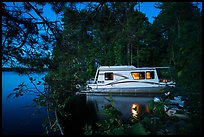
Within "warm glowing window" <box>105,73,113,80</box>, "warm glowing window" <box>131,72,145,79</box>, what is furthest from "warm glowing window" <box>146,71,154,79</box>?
"warm glowing window" <box>105,73,113,80</box>

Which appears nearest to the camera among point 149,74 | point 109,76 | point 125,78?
point 125,78

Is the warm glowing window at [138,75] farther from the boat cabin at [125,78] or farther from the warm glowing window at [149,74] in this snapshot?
the warm glowing window at [149,74]

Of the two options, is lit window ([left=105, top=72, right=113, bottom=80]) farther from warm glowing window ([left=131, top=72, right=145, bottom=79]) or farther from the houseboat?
warm glowing window ([left=131, top=72, right=145, bottom=79])

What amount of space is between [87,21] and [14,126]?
26.5 feet

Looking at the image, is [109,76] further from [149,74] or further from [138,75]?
[149,74]

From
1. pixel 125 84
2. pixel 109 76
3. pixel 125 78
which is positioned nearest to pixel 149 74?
pixel 125 78

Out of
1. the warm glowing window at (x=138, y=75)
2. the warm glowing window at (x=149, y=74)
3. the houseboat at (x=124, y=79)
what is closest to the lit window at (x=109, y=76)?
the houseboat at (x=124, y=79)

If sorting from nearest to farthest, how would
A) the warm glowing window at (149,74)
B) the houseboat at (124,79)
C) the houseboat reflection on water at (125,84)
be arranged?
the houseboat reflection on water at (125,84)
the houseboat at (124,79)
the warm glowing window at (149,74)

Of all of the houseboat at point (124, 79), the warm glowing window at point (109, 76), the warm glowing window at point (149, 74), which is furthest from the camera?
the warm glowing window at point (109, 76)

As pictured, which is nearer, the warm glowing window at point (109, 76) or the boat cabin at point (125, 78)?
the boat cabin at point (125, 78)

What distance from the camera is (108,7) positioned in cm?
223

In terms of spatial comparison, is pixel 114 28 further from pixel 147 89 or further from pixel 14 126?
pixel 147 89

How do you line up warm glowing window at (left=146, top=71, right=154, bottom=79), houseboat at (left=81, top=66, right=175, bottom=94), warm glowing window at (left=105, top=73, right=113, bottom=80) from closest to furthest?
houseboat at (left=81, top=66, right=175, bottom=94)
warm glowing window at (left=146, top=71, right=154, bottom=79)
warm glowing window at (left=105, top=73, right=113, bottom=80)

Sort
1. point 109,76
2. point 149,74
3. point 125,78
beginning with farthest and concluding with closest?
point 109,76, point 149,74, point 125,78
